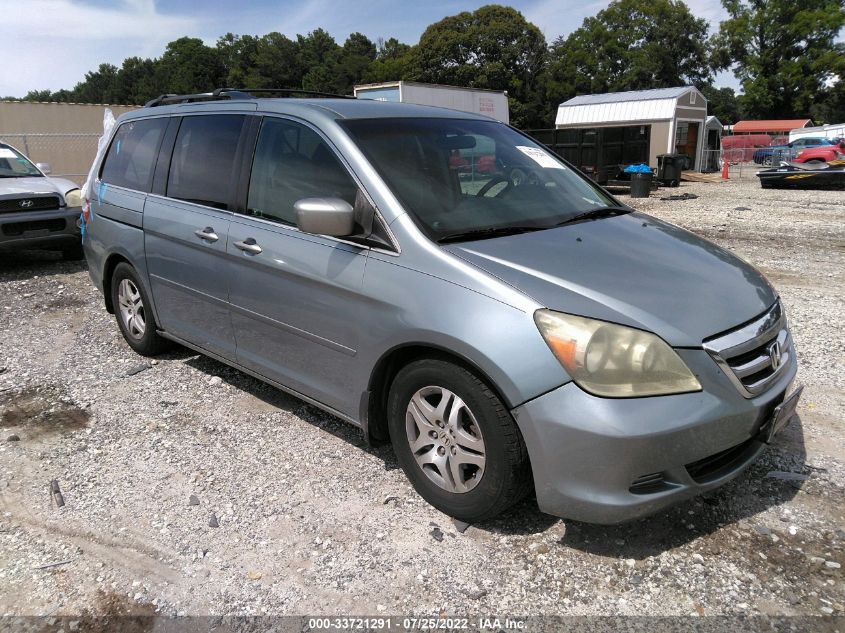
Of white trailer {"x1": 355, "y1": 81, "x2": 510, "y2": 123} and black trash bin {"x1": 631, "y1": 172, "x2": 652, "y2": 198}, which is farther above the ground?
white trailer {"x1": 355, "y1": 81, "x2": 510, "y2": 123}

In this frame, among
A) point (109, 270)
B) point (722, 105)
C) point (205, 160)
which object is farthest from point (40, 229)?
point (722, 105)

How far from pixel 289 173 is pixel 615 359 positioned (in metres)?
2.07

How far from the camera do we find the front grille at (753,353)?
257 centimetres

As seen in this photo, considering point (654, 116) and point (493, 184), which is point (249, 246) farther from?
point (654, 116)

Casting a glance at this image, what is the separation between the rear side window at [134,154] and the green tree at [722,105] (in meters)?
79.1

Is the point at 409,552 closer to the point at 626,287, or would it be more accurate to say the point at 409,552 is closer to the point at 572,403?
the point at 572,403

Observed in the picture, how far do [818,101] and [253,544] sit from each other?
75973mm

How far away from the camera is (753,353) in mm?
2719

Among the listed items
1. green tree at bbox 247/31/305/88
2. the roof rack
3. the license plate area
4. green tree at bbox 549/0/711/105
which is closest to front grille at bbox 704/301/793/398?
Result: the license plate area

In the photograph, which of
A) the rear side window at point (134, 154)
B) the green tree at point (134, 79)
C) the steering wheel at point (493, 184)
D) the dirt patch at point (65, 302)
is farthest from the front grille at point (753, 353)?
the green tree at point (134, 79)

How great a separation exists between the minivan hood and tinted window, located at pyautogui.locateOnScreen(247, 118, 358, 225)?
2.77 feet

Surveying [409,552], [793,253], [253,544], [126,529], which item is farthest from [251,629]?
[793,253]

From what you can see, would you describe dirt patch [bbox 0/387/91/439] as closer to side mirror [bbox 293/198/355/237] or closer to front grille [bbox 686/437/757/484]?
side mirror [bbox 293/198/355/237]

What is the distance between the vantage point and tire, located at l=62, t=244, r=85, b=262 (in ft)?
29.9
